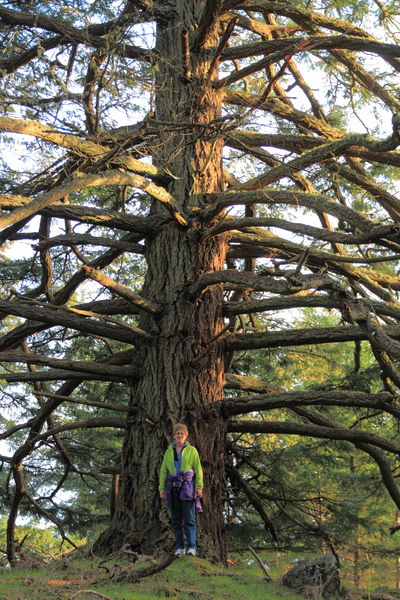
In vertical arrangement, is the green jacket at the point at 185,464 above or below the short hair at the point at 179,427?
below

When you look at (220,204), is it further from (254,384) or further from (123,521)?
(123,521)

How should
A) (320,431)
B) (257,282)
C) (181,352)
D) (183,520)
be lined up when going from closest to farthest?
(257,282)
(183,520)
(320,431)
(181,352)

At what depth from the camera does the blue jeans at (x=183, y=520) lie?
614 centimetres

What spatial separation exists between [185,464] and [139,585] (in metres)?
1.68

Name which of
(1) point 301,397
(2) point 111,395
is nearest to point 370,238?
(1) point 301,397

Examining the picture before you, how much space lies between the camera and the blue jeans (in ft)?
20.1

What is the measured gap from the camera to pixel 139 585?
4711mm

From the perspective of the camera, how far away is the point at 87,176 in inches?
220

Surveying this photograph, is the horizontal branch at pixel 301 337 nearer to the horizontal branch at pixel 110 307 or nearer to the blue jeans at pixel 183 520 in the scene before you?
the horizontal branch at pixel 110 307

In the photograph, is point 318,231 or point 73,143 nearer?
point 73,143

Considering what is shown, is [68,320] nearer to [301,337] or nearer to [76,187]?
[76,187]

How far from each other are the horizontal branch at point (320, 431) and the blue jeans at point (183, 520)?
1376 mm

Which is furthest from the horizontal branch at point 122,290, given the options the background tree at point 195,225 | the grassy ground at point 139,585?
the grassy ground at point 139,585

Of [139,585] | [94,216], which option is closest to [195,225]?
[94,216]
